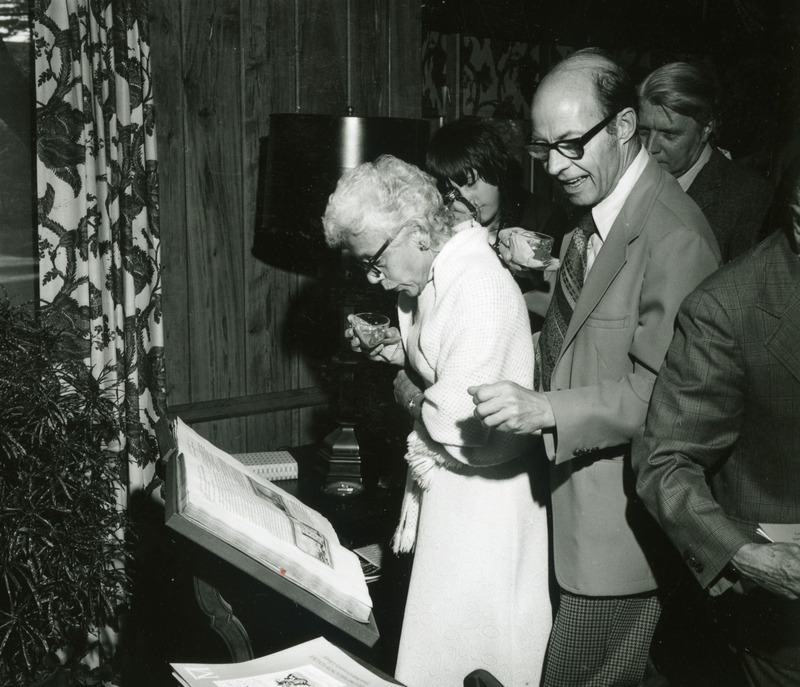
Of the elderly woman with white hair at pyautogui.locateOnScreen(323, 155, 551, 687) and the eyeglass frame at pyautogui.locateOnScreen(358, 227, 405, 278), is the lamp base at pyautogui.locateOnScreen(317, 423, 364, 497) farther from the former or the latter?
the eyeglass frame at pyautogui.locateOnScreen(358, 227, 405, 278)

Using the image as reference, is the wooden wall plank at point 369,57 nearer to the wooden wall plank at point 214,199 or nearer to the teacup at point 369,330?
the wooden wall plank at point 214,199

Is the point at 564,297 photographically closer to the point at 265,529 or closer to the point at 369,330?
the point at 369,330

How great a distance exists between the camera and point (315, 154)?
2344 millimetres

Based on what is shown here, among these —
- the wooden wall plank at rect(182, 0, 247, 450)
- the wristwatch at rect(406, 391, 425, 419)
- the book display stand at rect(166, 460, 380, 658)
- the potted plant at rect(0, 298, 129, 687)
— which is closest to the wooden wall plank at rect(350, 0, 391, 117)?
the wooden wall plank at rect(182, 0, 247, 450)

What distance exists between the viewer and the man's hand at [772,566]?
1257mm

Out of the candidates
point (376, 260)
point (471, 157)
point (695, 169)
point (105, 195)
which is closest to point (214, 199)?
point (105, 195)

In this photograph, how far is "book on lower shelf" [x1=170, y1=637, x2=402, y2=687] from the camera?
47.6 inches

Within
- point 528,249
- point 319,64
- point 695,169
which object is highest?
point 319,64

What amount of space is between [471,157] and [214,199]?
3.18 ft

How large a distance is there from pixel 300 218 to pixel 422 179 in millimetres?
696

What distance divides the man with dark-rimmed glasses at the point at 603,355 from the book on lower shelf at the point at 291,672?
483mm

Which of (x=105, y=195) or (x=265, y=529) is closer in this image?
(x=265, y=529)

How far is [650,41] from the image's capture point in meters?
3.86

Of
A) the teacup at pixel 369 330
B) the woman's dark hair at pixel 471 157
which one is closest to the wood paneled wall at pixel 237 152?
the woman's dark hair at pixel 471 157
